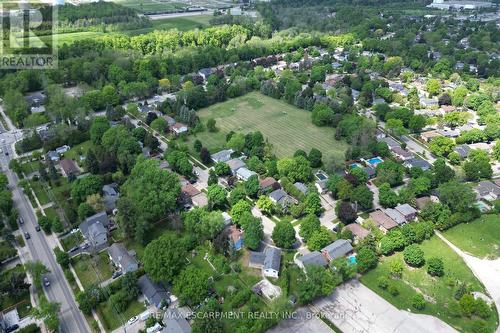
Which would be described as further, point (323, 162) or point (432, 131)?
point (432, 131)

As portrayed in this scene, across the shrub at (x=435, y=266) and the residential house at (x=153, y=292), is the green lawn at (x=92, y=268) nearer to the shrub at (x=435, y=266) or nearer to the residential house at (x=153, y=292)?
the residential house at (x=153, y=292)

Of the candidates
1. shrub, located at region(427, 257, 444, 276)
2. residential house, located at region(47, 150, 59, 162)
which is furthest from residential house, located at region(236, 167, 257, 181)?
residential house, located at region(47, 150, 59, 162)

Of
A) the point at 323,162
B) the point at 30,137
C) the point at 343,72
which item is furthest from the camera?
the point at 343,72

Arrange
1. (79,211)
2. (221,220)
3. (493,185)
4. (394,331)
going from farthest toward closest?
(493,185), (79,211), (221,220), (394,331)

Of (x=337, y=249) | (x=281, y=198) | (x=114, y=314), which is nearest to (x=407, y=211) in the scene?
(x=337, y=249)

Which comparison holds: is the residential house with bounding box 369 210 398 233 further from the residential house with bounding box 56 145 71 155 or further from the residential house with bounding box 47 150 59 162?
the residential house with bounding box 56 145 71 155

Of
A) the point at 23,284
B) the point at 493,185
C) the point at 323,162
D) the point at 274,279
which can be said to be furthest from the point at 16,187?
the point at 493,185

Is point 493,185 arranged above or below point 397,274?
above

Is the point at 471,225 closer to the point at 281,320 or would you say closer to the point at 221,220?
the point at 281,320
